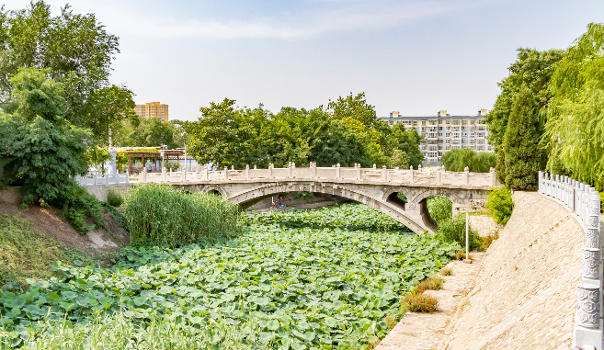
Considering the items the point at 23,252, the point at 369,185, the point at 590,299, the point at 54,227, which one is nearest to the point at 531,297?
the point at 590,299

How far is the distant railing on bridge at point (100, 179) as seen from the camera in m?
23.0

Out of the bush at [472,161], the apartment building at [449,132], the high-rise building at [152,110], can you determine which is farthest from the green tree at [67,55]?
the high-rise building at [152,110]

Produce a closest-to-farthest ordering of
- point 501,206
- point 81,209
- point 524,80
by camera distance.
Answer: point 501,206
point 81,209
point 524,80

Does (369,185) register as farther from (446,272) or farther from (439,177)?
(446,272)

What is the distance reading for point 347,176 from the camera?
2706 centimetres

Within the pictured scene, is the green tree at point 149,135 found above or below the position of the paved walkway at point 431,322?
above

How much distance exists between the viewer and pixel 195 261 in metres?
17.0

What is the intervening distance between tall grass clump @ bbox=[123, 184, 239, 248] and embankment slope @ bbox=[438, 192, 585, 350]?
40.4 ft

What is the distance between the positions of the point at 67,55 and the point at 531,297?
22.2 meters

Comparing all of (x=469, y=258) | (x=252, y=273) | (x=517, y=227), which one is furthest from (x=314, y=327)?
(x=469, y=258)

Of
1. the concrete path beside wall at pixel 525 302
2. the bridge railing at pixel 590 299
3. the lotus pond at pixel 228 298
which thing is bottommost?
the lotus pond at pixel 228 298

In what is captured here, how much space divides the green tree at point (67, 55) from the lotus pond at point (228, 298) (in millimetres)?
8468

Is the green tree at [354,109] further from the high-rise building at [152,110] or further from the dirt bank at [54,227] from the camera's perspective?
the high-rise building at [152,110]

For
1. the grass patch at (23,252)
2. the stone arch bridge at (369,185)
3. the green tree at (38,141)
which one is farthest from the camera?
the stone arch bridge at (369,185)
